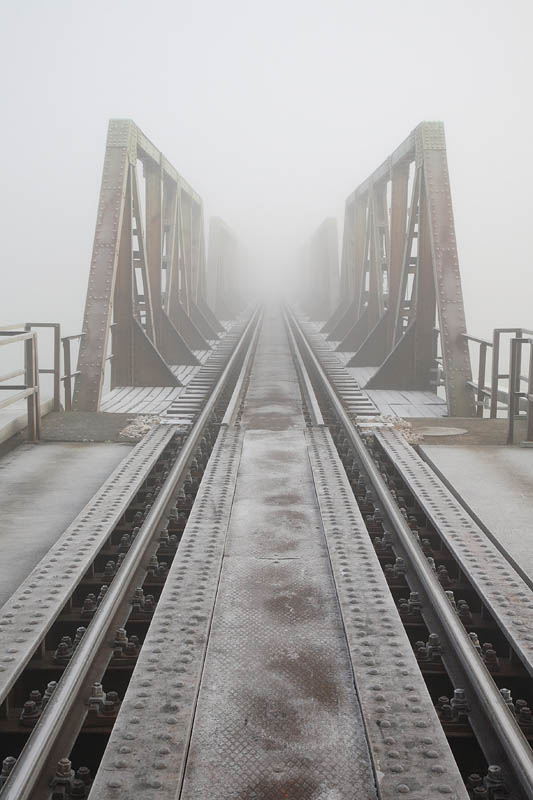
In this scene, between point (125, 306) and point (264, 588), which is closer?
point (264, 588)

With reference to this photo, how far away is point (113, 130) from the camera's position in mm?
10891

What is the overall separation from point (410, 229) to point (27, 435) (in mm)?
6614

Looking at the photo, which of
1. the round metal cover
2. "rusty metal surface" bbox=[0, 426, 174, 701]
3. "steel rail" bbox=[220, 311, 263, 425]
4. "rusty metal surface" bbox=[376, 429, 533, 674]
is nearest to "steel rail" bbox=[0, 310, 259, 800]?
"rusty metal surface" bbox=[0, 426, 174, 701]

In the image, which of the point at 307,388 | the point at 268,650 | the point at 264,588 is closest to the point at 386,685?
the point at 268,650

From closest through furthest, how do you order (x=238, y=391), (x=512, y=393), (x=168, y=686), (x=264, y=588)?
(x=168, y=686) → (x=264, y=588) → (x=512, y=393) → (x=238, y=391)

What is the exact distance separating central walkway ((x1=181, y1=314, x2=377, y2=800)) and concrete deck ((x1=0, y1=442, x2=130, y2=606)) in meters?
1.11

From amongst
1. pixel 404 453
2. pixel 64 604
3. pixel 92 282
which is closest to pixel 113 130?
pixel 92 282

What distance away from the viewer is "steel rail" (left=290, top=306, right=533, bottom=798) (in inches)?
104

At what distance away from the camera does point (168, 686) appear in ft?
10.2

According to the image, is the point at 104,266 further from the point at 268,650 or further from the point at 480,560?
the point at 268,650

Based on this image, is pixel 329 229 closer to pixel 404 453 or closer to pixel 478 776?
pixel 404 453

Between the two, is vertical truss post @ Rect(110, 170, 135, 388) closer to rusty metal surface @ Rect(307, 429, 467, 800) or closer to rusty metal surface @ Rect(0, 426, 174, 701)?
rusty metal surface @ Rect(0, 426, 174, 701)

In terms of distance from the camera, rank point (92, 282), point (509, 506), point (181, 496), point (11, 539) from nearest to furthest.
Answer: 1. point (11, 539)
2. point (509, 506)
3. point (181, 496)
4. point (92, 282)

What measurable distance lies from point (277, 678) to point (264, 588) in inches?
36.4
